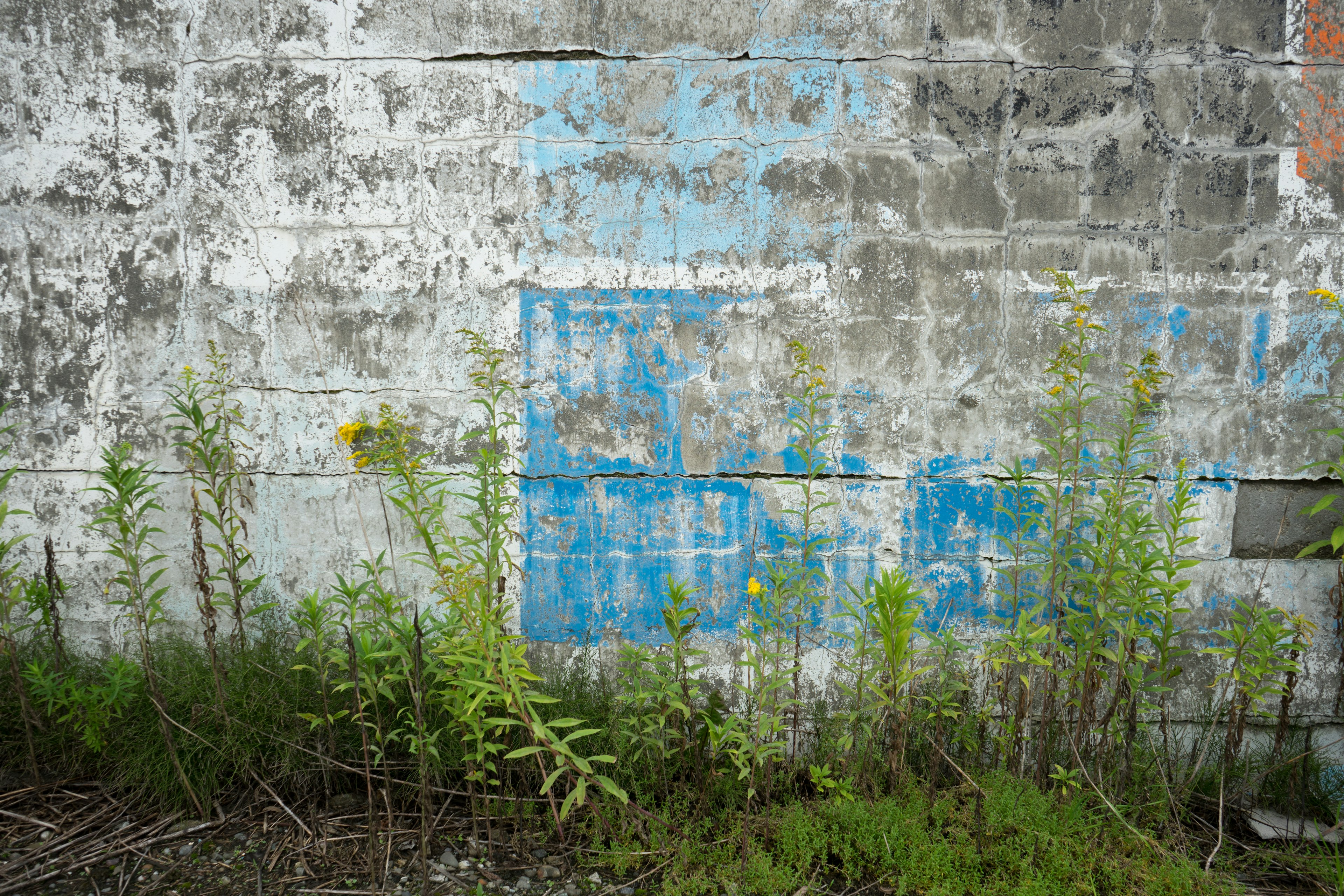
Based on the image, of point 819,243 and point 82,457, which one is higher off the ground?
point 819,243

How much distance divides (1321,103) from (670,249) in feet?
8.67

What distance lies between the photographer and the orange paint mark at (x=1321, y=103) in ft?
9.86

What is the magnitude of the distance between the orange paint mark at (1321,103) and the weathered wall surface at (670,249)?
0.5 inches

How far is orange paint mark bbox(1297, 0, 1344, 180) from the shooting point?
3.00 meters

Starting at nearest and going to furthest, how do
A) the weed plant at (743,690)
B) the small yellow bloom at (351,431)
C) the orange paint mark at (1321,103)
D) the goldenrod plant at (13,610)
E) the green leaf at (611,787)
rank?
1. the green leaf at (611,787)
2. the weed plant at (743,690)
3. the small yellow bloom at (351,431)
4. the goldenrod plant at (13,610)
5. the orange paint mark at (1321,103)

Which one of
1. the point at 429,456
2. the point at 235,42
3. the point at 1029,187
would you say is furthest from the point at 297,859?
the point at 1029,187

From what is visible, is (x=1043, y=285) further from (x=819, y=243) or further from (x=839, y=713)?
(x=839, y=713)

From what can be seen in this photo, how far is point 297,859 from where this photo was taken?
2557 millimetres

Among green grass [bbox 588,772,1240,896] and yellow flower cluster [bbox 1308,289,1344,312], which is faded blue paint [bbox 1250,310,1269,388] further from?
green grass [bbox 588,772,1240,896]

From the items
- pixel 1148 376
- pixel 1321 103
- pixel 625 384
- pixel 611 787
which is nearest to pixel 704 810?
pixel 611 787

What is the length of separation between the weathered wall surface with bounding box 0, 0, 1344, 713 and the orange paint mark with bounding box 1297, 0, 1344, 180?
0.04 feet

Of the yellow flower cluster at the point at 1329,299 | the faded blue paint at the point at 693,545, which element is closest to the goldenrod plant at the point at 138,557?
the faded blue paint at the point at 693,545

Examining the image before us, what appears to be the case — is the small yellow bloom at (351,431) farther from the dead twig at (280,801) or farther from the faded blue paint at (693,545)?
the dead twig at (280,801)

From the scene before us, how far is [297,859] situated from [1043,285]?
3.46 metres
